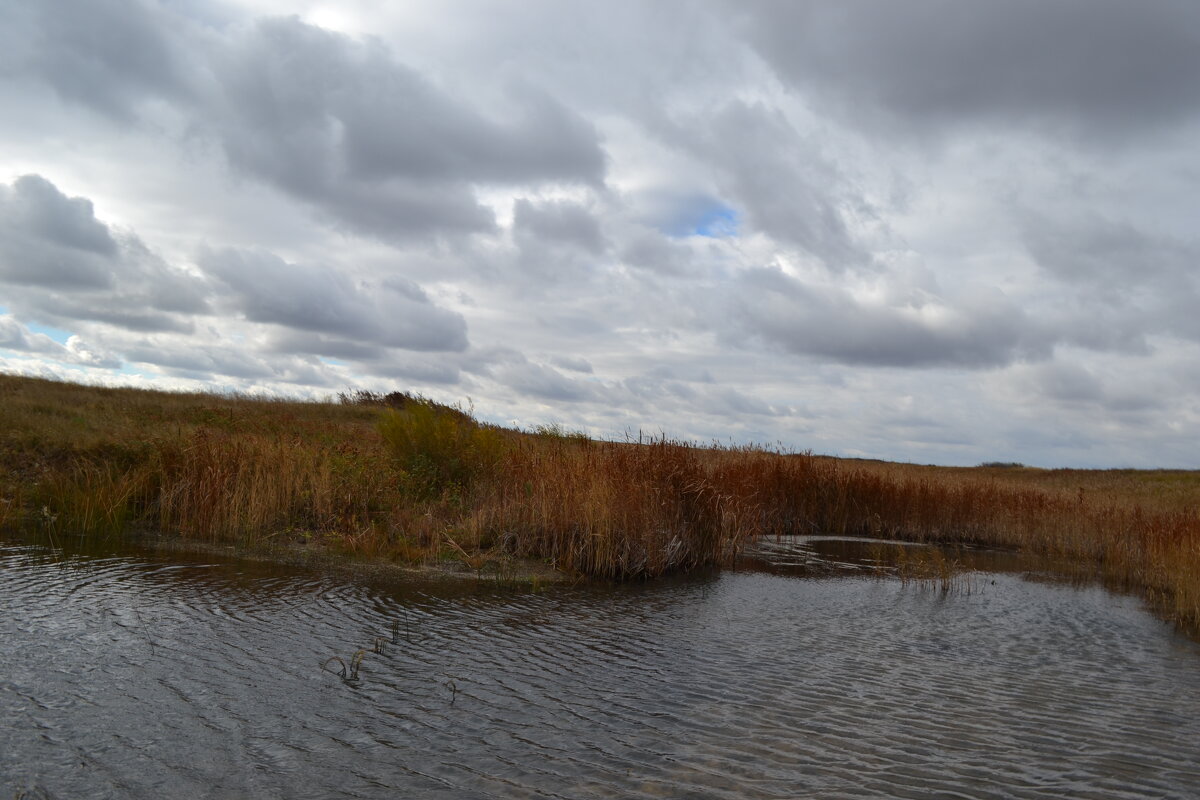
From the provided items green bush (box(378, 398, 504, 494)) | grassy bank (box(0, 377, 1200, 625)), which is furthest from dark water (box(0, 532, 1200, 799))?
green bush (box(378, 398, 504, 494))

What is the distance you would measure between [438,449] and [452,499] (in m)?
1.52

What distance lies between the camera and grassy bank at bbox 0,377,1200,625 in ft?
33.1

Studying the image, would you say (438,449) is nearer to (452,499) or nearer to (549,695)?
(452,499)

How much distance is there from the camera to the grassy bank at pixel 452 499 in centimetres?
1009

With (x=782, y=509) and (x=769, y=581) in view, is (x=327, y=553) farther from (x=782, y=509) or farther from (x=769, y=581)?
(x=782, y=509)

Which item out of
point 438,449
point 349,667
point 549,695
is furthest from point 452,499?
point 549,695

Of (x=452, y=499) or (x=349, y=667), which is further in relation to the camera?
(x=452, y=499)

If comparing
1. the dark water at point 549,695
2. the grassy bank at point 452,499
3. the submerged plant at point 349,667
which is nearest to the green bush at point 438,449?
the grassy bank at point 452,499

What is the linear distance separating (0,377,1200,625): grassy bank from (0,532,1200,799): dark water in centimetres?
165

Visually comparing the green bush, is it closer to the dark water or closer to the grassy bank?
the grassy bank

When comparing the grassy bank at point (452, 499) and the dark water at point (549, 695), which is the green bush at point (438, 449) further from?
the dark water at point (549, 695)

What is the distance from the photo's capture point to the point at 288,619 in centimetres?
667

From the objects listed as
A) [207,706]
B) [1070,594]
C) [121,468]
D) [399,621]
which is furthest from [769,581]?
[121,468]

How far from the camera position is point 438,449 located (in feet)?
43.1
